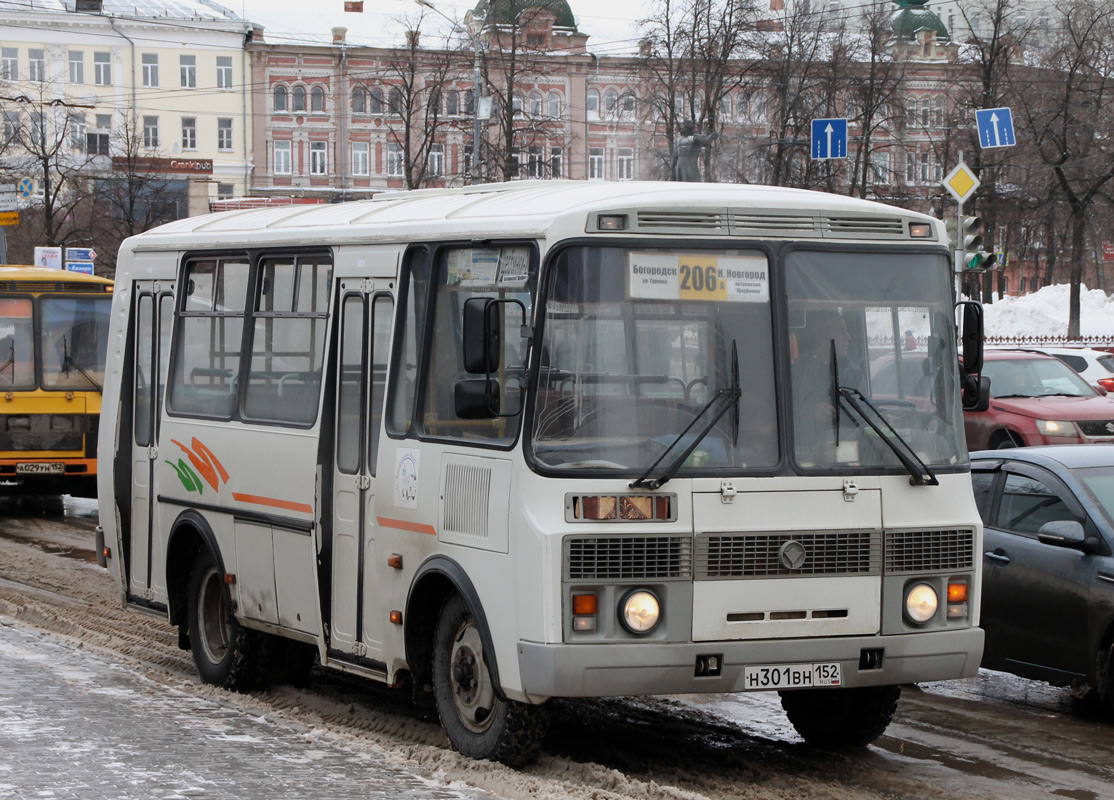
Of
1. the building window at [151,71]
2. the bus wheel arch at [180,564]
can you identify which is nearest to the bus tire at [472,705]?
the bus wheel arch at [180,564]

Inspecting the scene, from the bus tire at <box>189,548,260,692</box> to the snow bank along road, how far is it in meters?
0.14

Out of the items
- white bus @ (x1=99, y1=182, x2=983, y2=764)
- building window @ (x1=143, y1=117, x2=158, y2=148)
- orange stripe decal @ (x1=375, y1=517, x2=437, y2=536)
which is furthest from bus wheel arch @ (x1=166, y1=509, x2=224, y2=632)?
building window @ (x1=143, y1=117, x2=158, y2=148)

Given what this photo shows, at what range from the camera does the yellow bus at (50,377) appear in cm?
1966

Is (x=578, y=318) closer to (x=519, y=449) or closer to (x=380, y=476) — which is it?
(x=519, y=449)

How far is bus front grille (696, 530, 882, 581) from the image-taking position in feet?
21.7

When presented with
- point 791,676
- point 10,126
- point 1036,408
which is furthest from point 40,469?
point 10,126

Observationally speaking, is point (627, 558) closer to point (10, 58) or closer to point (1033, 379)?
point (1033, 379)

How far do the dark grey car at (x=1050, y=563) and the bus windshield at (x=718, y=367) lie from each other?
6.33 ft

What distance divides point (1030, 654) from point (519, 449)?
146 inches

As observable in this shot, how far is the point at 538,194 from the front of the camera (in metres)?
7.44

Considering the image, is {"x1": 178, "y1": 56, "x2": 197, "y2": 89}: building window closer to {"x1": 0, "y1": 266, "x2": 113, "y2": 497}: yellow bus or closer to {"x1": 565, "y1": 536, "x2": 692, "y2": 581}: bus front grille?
{"x1": 0, "y1": 266, "x2": 113, "y2": 497}: yellow bus

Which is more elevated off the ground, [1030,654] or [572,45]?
[572,45]

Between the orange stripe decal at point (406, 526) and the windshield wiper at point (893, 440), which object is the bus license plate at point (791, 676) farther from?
the orange stripe decal at point (406, 526)

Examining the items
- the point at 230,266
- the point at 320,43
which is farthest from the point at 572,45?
the point at 230,266
